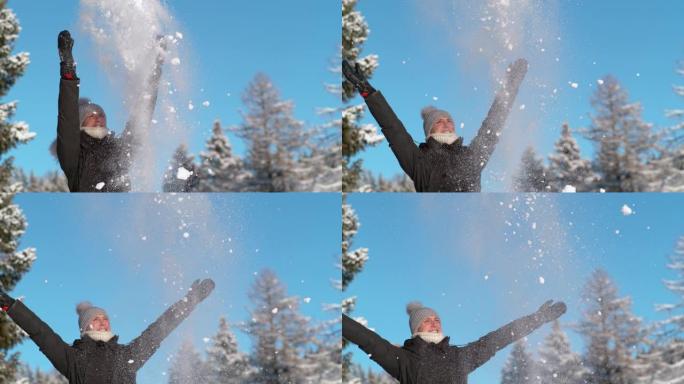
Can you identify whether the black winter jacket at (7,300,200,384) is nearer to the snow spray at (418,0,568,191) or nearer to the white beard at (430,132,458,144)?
the white beard at (430,132,458,144)

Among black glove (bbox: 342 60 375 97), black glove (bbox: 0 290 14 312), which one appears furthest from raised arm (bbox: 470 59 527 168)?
black glove (bbox: 0 290 14 312)

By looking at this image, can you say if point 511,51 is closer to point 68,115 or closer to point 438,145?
point 438,145

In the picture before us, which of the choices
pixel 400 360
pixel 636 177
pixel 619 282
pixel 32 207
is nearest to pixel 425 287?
pixel 619 282

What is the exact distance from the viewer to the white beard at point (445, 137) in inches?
197

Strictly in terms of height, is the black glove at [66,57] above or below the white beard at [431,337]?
above

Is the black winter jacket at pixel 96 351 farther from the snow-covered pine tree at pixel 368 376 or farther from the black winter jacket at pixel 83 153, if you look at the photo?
the snow-covered pine tree at pixel 368 376

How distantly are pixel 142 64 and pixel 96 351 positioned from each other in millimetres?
2053

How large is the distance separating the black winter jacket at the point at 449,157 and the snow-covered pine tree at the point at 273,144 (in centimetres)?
313

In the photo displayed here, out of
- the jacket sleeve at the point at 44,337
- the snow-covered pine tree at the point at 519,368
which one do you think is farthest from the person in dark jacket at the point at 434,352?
the jacket sleeve at the point at 44,337

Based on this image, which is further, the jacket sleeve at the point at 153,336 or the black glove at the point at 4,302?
the jacket sleeve at the point at 153,336

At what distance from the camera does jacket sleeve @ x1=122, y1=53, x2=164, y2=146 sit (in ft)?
18.1

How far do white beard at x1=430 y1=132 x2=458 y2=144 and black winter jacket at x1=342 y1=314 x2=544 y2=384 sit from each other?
1055mm

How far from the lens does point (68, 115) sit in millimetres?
4512

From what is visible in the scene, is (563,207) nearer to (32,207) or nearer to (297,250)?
(297,250)
